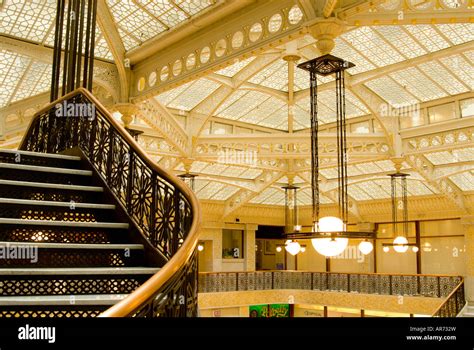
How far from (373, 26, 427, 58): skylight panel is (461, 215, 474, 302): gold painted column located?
32.2ft

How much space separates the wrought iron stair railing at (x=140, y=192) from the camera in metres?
3.17

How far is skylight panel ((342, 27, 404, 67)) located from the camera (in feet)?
40.9

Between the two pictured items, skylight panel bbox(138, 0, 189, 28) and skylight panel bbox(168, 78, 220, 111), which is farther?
skylight panel bbox(168, 78, 220, 111)

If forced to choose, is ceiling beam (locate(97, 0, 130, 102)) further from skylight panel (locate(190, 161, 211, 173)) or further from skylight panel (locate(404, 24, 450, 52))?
skylight panel (locate(190, 161, 211, 173))

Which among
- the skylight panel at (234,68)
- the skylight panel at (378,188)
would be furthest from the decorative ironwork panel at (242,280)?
the skylight panel at (234,68)

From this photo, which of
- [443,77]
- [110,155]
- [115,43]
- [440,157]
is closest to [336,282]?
[440,157]

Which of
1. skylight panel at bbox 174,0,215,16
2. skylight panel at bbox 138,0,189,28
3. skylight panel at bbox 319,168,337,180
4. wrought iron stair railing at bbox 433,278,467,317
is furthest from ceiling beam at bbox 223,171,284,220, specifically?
skylight panel at bbox 174,0,215,16

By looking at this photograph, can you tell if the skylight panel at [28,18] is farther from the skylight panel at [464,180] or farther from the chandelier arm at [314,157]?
the skylight panel at [464,180]

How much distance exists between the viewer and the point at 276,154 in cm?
1606

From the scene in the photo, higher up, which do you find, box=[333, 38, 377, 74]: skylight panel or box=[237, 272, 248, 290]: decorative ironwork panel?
box=[333, 38, 377, 74]: skylight panel

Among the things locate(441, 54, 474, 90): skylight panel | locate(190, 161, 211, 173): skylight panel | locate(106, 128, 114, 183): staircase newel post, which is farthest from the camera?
locate(190, 161, 211, 173): skylight panel

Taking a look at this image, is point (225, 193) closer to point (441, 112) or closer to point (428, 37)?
point (441, 112)

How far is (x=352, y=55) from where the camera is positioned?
13.5 m

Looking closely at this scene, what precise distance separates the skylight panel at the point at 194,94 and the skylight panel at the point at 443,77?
5.19 metres
